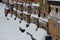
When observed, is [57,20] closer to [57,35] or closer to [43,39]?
[57,35]

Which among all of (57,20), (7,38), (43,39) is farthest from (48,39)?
(7,38)

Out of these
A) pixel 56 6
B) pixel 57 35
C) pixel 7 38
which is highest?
pixel 56 6

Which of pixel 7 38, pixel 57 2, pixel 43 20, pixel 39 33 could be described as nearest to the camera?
pixel 57 2

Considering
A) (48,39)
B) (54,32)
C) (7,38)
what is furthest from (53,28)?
(7,38)

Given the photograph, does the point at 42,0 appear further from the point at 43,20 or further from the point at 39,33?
the point at 39,33

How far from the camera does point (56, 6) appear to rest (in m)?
3.06

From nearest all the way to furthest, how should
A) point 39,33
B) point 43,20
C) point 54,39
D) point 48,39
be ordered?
1. point 54,39
2. point 48,39
3. point 39,33
4. point 43,20

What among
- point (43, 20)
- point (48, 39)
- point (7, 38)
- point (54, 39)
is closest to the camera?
point (54, 39)

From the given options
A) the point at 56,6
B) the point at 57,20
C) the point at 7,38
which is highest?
the point at 56,6

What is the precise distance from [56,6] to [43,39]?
47.8 inches

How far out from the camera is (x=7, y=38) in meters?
6.44

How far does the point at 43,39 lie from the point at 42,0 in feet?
4.46

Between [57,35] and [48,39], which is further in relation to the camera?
[48,39]

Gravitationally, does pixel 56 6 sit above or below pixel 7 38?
above
